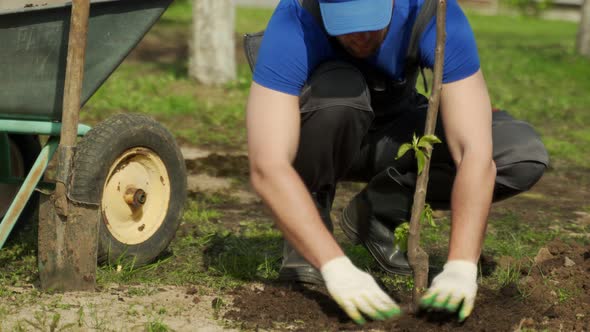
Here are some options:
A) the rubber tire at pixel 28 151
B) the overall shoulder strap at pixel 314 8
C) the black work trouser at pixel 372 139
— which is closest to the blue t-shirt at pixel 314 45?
the overall shoulder strap at pixel 314 8

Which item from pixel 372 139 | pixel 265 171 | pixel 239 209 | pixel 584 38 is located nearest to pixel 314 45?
pixel 265 171

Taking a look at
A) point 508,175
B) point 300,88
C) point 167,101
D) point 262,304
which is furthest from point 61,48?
point 167,101

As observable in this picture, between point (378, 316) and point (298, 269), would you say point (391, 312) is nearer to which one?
point (378, 316)

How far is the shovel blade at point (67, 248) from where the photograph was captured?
11.4ft

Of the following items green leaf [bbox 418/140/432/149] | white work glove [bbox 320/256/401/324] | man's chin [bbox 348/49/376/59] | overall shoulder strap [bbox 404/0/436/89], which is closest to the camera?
white work glove [bbox 320/256/401/324]

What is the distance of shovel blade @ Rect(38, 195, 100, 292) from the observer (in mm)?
3480

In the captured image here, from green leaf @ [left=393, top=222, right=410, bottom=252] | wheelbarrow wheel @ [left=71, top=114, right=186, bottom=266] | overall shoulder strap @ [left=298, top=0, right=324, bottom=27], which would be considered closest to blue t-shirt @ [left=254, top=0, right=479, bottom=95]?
overall shoulder strap @ [left=298, top=0, right=324, bottom=27]

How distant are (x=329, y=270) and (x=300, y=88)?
0.68 metres

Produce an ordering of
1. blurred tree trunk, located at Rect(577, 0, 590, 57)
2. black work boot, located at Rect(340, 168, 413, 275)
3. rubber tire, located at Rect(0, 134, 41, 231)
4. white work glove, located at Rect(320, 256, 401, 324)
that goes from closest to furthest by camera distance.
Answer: white work glove, located at Rect(320, 256, 401, 324), black work boot, located at Rect(340, 168, 413, 275), rubber tire, located at Rect(0, 134, 41, 231), blurred tree trunk, located at Rect(577, 0, 590, 57)

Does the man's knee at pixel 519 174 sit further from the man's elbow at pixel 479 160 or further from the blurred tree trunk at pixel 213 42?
the blurred tree trunk at pixel 213 42

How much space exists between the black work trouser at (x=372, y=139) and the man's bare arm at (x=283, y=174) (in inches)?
9.2

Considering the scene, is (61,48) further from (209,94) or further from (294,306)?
(209,94)

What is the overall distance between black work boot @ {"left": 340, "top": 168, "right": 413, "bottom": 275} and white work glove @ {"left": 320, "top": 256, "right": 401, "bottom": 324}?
0.83m

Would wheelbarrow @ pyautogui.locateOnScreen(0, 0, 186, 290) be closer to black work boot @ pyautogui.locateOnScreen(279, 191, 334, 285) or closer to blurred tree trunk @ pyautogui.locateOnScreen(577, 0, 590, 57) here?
black work boot @ pyautogui.locateOnScreen(279, 191, 334, 285)
